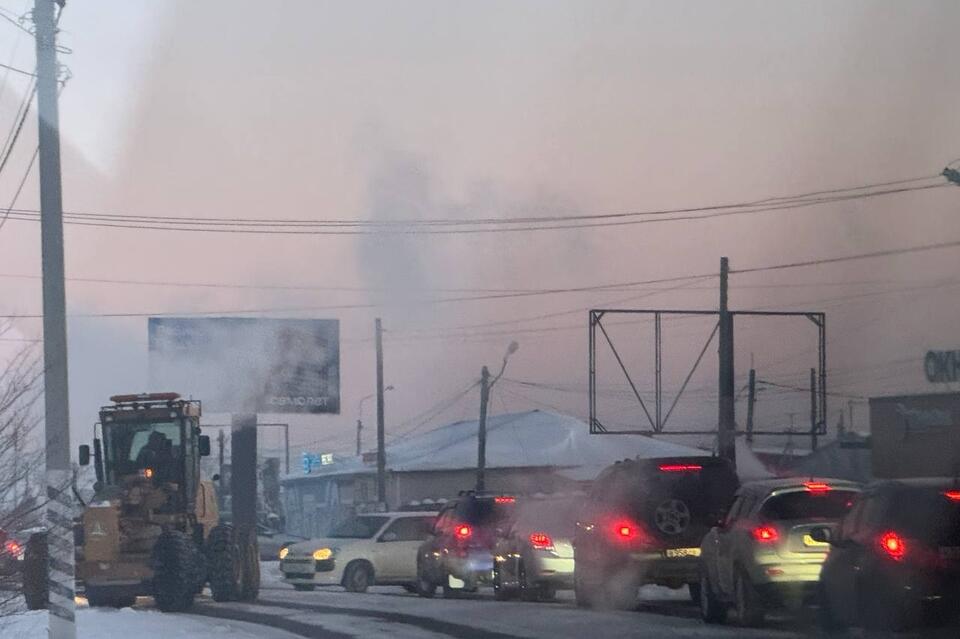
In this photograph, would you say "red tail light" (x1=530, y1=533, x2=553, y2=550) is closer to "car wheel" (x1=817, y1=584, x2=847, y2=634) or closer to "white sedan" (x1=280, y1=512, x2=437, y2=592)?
"car wheel" (x1=817, y1=584, x2=847, y2=634)

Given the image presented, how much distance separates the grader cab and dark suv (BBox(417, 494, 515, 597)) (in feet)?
11.5

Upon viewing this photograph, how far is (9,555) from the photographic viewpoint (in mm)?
17750

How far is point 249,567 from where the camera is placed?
26.4m

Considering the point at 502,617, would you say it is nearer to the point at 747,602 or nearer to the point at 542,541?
the point at 542,541

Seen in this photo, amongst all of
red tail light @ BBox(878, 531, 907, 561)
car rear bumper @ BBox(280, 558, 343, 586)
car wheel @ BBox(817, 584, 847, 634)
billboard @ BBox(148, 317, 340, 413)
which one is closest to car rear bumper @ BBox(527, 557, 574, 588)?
car wheel @ BBox(817, 584, 847, 634)

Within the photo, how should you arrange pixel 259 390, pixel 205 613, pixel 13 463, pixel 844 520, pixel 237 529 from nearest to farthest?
pixel 844 520 < pixel 13 463 < pixel 205 613 < pixel 237 529 < pixel 259 390

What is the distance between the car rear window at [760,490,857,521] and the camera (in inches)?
640

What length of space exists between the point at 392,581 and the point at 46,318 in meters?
15.2

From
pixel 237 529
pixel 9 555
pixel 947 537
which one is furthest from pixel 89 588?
pixel 947 537

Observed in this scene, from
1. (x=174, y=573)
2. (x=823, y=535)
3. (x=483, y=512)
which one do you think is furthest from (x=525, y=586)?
(x=823, y=535)

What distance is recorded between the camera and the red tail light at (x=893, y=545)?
13719mm

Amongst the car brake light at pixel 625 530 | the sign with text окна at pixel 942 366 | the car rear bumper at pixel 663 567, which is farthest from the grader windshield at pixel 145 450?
the sign with text окна at pixel 942 366

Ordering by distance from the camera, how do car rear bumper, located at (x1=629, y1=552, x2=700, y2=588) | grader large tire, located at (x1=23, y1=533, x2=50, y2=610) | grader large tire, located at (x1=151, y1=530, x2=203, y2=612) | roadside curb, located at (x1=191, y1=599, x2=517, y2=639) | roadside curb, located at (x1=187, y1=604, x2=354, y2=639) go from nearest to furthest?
roadside curb, located at (x1=191, y1=599, x2=517, y2=639), roadside curb, located at (x1=187, y1=604, x2=354, y2=639), car rear bumper, located at (x1=629, y1=552, x2=700, y2=588), grader large tire, located at (x1=23, y1=533, x2=50, y2=610), grader large tire, located at (x1=151, y1=530, x2=203, y2=612)

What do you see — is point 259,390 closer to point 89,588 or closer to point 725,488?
point 89,588
